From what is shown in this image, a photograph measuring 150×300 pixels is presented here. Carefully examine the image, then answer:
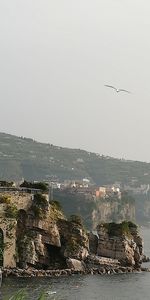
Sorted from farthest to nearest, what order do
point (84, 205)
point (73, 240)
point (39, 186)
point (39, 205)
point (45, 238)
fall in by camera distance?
point (84, 205) < point (39, 186) < point (73, 240) < point (39, 205) < point (45, 238)

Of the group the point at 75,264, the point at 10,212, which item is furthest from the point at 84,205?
the point at 10,212

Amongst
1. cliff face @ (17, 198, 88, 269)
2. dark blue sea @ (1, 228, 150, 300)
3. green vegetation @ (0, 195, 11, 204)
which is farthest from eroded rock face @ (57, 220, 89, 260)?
green vegetation @ (0, 195, 11, 204)

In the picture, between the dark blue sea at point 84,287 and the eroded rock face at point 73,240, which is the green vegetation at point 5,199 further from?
the dark blue sea at point 84,287

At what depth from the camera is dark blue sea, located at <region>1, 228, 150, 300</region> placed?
5347 centimetres

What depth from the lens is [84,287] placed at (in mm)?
58344

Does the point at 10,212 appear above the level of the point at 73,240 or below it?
above

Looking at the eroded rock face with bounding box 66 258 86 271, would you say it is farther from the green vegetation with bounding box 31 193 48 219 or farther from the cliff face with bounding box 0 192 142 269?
the green vegetation with bounding box 31 193 48 219

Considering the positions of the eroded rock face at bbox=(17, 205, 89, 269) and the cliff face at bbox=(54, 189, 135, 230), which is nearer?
the eroded rock face at bbox=(17, 205, 89, 269)

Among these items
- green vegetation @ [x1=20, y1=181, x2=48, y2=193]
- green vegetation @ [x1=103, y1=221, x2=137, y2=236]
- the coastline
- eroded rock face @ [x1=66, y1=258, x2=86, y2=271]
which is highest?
green vegetation @ [x1=20, y1=181, x2=48, y2=193]

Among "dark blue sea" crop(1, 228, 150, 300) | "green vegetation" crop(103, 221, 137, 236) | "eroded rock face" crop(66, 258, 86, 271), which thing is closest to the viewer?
"dark blue sea" crop(1, 228, 150, 300)

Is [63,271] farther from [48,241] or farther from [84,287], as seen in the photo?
[84,287]

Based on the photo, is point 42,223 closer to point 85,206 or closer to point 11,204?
point 11,204

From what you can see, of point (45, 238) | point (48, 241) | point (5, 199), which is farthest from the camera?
point (48, 241)

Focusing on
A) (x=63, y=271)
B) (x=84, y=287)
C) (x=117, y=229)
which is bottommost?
(x=84, y=287)
